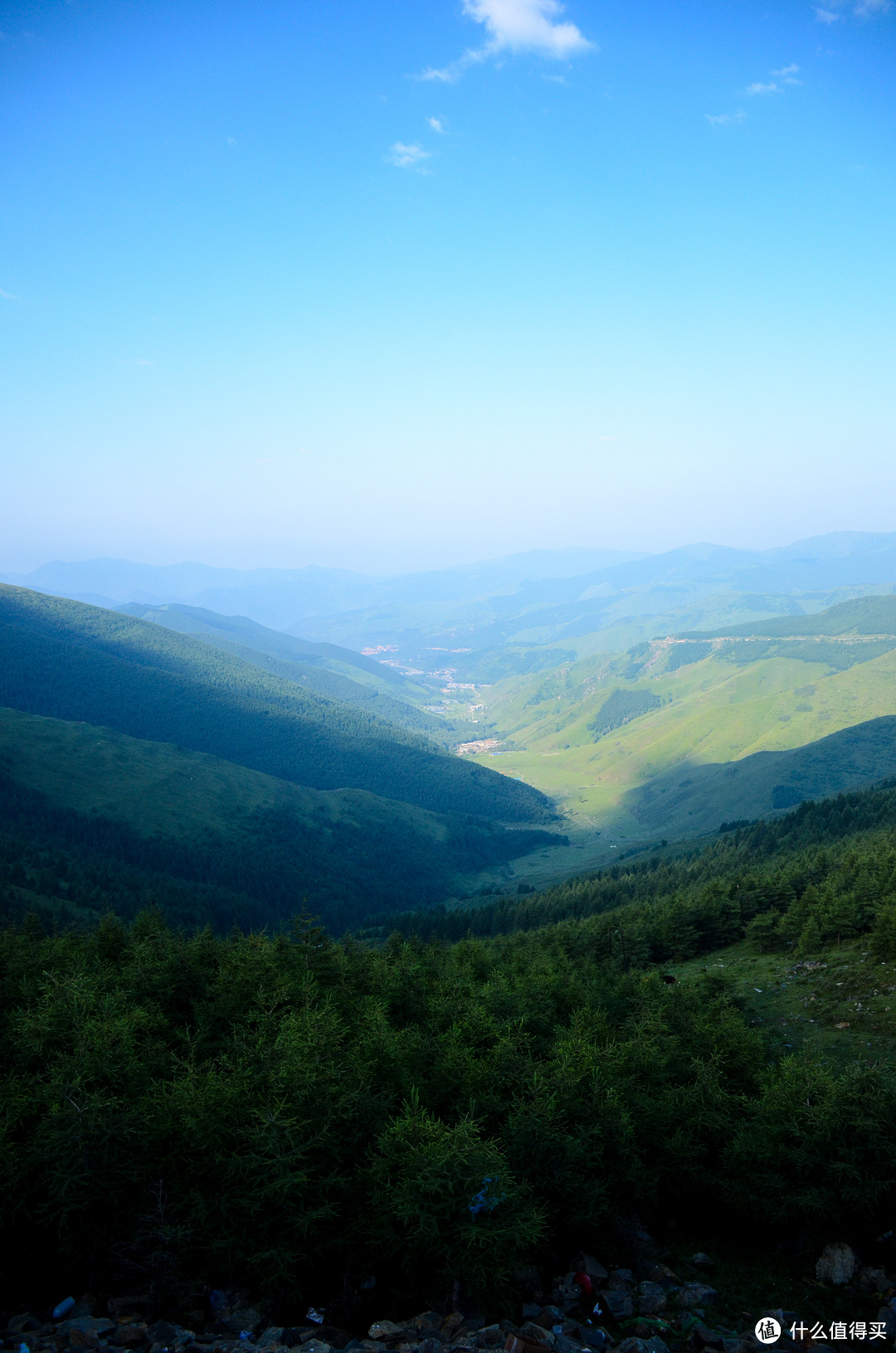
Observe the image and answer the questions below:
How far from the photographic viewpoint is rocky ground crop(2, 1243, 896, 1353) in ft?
73.0

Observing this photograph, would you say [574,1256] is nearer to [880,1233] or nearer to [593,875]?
[880,1233]

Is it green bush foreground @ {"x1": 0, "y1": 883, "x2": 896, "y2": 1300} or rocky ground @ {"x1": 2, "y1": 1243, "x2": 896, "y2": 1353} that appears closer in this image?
rocky ground @ {"x1": 2, "y1": 1243, "x2": 896, "y2": 1353}

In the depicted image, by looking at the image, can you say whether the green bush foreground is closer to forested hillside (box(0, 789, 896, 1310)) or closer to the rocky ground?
forested hillside (box(0, 789, 896, 1310))

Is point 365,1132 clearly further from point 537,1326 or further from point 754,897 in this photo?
point 754,897

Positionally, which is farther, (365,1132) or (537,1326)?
(365,1132)

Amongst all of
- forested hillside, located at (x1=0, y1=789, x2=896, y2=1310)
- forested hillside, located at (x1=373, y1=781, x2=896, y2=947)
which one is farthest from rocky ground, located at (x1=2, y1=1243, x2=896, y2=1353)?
forested hillside, located at (x1=373, y1=781, x2=896, y2=947)

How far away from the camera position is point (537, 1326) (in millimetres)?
23844

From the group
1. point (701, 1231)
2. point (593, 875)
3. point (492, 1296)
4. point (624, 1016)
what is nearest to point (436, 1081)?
point (492, 1296)

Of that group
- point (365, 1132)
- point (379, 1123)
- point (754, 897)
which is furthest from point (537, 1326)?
point (754, 897)

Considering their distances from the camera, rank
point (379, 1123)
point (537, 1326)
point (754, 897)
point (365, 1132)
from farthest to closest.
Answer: point (754, 897) → point (379, 1123) → point (365, 1132) → point (537, 1326)

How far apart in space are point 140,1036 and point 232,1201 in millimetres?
16883

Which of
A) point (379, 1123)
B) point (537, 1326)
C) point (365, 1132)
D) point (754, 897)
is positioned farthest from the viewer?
point (754, 897)

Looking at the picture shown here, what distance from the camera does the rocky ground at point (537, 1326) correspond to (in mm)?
22266

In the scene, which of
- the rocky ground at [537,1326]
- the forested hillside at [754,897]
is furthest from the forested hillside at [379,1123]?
the forested hillside at [754,897]
